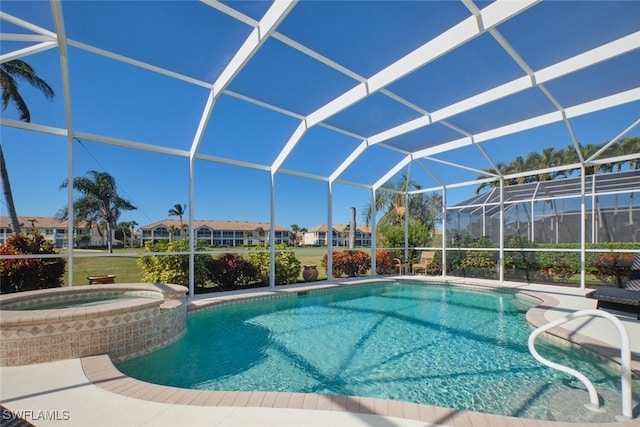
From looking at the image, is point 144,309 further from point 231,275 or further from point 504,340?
point 504,340

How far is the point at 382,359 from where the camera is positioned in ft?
16.1

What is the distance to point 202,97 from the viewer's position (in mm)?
7633

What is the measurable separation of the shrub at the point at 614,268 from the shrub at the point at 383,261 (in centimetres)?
703

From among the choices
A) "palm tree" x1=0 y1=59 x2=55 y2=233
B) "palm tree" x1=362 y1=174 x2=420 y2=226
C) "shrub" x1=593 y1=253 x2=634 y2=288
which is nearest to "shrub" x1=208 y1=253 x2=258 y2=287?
"palm tree" x1=0 y1=59 x2=55 y2=233

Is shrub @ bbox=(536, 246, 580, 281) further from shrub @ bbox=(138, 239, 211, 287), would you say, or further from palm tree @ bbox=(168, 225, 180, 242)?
palm tree @ bbox=(168, 225, 180, 242)

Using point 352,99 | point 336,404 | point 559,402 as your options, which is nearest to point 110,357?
point 336,404

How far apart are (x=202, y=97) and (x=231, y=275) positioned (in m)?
5.47

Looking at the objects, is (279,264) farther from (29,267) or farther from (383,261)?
(29,267)

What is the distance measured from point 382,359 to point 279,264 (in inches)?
260

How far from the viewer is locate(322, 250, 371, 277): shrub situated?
13.5m

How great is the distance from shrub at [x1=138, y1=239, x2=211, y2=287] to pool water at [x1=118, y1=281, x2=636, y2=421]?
6.43ft

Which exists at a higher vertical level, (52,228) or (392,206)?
(392,206)

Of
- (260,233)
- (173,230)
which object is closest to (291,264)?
(260,233)

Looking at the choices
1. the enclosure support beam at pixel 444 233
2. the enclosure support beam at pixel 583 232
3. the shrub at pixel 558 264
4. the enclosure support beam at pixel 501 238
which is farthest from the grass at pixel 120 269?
the enclosure support beam at pixel 444 233
